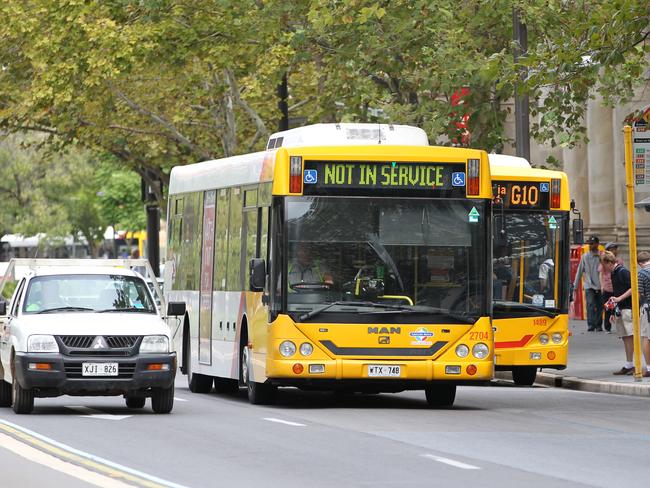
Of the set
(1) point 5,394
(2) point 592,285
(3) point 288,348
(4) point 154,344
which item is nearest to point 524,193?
(3) point 288,348

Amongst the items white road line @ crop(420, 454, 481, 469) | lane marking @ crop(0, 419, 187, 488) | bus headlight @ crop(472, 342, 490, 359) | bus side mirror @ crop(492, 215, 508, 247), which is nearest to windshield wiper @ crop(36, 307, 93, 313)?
lane marking @ crop(0, 419, 187, 488)

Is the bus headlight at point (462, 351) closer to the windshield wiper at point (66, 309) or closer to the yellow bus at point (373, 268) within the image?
the yellow bus at point (373, 268)

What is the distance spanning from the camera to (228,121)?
1788 inches

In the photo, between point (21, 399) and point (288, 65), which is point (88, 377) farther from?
point (288, 65)

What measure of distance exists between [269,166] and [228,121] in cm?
2540

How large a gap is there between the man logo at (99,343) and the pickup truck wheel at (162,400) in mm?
917

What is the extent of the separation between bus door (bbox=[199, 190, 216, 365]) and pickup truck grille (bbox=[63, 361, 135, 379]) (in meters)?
5.15

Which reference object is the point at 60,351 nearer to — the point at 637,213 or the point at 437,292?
the point at 437,292

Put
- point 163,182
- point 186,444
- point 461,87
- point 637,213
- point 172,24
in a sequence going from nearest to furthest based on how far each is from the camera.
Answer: point 186,444
point 461,87
point 172,24
point 637,213
point 163,182

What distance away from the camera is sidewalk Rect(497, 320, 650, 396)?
955 inches

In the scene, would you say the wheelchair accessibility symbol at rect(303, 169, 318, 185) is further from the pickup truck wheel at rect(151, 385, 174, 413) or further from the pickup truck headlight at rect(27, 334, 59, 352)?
the pickup truck headlight at rect(27, 334, 59, 352)

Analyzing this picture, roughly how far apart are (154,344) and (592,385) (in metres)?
8.52

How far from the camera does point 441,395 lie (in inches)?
830

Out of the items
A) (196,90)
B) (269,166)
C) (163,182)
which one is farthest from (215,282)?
(163,182)
